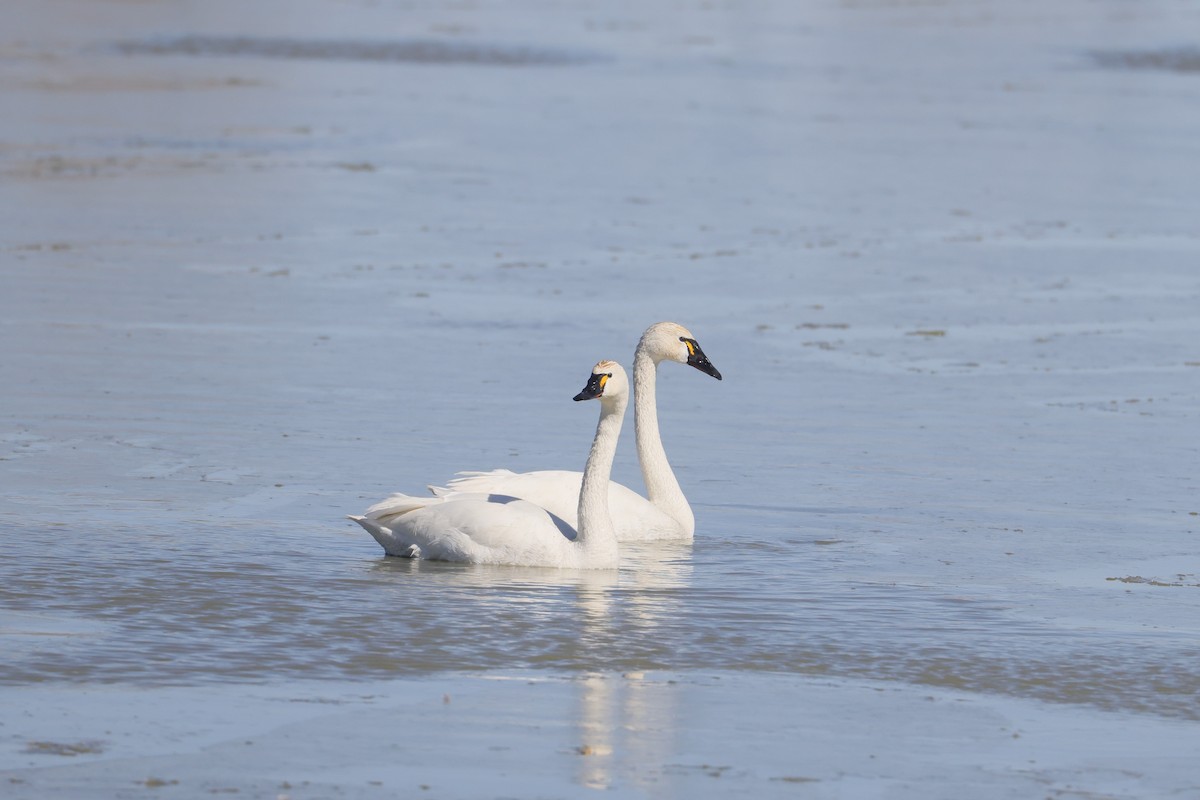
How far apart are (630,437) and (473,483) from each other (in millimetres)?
4451

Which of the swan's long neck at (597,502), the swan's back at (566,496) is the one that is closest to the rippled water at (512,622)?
the swan's long neck at (597,502)

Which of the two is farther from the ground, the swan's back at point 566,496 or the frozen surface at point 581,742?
the swan's back at point 566,496

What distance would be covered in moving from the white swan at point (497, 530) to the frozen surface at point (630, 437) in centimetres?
13

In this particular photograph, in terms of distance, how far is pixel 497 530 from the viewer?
955cm

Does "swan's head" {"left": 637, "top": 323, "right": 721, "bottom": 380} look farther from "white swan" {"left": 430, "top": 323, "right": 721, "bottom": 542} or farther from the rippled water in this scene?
the rippled water

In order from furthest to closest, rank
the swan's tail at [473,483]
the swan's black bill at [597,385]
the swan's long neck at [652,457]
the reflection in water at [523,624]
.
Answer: the swan's long neck at [652,457]
the swan's tail at [473,483]
the swan's black bill at [597,385]
the reflection in water at [523,624]

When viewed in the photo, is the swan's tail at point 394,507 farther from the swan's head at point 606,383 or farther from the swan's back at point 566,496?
the swan's head at point 606,383

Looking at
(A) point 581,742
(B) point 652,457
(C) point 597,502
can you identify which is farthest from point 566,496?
(A) point 581,742

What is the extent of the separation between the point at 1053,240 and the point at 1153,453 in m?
8.50

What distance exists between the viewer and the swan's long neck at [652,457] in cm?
1042

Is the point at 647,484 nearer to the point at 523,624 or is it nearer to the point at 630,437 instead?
the point at 523,624

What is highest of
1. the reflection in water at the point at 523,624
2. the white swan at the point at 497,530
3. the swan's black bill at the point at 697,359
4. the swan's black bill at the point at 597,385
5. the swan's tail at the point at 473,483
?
the swan's black bill at the point at 697,359

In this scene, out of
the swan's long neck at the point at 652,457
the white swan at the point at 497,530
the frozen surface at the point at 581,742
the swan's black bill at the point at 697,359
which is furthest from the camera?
the swan's black bill at the point at 697,359

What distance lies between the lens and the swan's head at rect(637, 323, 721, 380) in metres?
10.9
